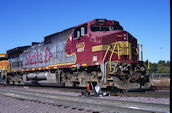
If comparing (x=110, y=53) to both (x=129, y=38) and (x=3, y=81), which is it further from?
(x=3, y=81)

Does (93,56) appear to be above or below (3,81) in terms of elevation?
above

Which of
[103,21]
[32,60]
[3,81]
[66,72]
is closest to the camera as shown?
[103,21]

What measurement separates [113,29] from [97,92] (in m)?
4.11

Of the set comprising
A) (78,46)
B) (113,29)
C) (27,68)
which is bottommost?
(27,68)

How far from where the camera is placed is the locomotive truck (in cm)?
1100

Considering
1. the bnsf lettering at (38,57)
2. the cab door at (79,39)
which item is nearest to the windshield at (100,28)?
the cab door at (79,39)

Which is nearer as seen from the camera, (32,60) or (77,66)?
(77,66)

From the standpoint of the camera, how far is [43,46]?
1733 cm

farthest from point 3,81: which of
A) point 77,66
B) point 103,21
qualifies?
point 103,21

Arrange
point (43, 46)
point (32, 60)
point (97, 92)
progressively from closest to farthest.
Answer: point (97, 92) → point (43, 46) → point (32, 60)

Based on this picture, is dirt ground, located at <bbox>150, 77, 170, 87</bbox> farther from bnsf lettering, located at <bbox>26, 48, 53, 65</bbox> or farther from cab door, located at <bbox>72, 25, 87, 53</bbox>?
bnsf lettering, located at <bbox>26, 48, 53, 65</bbox>

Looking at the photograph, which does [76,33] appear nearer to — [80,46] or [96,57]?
[80,46]

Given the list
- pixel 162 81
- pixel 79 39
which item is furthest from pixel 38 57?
pixel 162 81

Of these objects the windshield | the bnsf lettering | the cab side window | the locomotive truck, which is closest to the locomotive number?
the locomotive truck
